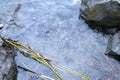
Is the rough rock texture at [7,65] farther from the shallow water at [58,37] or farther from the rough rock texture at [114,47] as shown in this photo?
the rough rock texture at [114,47]

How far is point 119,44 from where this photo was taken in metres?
3.62

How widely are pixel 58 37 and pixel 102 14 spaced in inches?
25.6

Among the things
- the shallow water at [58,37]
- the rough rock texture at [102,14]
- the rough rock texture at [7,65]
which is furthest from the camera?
the rough rock texture at [102,14]

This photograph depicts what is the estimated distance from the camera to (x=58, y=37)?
3836 mm

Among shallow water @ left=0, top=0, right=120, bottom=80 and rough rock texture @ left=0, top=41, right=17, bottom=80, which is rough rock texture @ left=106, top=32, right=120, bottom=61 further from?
rough rock texture @ left=0, top=41, right=17, bottom=80

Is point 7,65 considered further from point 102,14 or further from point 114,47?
point 102,14

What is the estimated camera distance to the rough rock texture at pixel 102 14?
382 centimetres

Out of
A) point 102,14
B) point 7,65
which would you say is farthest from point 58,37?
point 7,65

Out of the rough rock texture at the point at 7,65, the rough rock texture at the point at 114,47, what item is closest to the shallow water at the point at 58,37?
the rough rock texture at the point at 114,47

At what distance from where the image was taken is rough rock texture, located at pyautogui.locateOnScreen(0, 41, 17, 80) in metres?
3.05

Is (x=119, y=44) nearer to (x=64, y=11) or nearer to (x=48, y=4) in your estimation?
(x=64, y=11)

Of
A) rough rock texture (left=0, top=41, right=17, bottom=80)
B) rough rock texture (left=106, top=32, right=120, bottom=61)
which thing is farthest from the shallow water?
rough rock texture (left=0, top=41, right=17, bottom=80)

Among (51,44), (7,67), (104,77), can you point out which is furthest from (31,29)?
(104,77)

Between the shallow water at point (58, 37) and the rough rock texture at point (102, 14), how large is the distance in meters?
0.12
